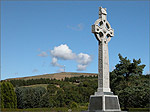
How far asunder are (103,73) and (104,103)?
2.18m

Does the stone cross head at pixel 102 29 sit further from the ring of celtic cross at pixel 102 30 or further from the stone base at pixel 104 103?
the stone base at pixel 104 103

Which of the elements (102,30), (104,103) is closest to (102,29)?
(102,30)

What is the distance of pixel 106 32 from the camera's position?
755 inches

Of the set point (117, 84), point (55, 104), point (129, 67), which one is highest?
point (129, 67)

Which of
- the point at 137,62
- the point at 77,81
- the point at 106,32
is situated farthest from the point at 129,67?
the point at 77,81

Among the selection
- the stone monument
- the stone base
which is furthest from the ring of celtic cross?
the stone base

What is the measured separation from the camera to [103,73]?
59.6ft

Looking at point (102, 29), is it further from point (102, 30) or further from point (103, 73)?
point (103, 73)

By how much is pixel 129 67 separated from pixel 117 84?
136 inches

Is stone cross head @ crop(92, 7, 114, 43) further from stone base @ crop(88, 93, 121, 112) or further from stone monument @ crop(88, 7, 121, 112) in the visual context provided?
stone base @ crop(88, 93, 121, 112)

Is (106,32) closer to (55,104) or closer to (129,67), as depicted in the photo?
(129,67)

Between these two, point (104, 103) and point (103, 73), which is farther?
point (103, 73)

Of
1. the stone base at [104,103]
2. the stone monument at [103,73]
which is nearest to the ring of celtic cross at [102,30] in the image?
the stone monument at [103,73]

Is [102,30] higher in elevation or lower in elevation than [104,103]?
higher
